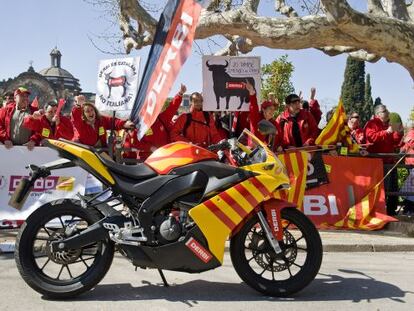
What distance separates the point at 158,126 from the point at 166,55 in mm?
2846

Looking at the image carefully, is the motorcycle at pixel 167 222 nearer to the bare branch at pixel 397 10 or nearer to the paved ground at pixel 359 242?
the paved ground at pixel 359 242

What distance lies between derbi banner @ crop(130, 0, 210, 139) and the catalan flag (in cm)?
345

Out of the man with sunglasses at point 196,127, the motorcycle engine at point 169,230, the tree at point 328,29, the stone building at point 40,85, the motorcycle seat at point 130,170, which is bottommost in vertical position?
the motorcycle engine at point 169,230

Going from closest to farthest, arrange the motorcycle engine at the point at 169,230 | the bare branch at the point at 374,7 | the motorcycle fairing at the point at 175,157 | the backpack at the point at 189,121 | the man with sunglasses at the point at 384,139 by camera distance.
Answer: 1. the motorcycle engine at the point at 169,230
2. the motorcycle fairing at the point at 175,157
3. the backpack at the point at 189,121
4. the man with sunglasses at the point at 384,139
5. the bare branch at the point at 374,7

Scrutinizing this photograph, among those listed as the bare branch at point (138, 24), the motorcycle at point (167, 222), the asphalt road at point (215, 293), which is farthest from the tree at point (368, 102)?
the motorcycle at point (167, 222)

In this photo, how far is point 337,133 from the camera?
8445mm

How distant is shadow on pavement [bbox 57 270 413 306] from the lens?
4.66 metres

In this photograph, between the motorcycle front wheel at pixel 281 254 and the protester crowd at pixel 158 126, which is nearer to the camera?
the motorcycle front wheel at pixel 281 254

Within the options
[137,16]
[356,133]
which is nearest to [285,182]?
[356,133]

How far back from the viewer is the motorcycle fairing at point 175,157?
4.64 meters

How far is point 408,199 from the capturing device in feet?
31.3

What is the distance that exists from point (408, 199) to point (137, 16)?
635 centimetres

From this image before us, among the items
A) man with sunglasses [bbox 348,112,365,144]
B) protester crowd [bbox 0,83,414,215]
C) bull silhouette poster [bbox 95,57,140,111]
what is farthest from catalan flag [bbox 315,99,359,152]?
bull silhouette poster [bbox 95,57,140,111]

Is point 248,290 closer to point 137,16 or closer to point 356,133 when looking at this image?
point 356,133
